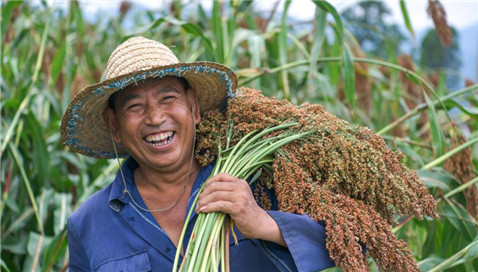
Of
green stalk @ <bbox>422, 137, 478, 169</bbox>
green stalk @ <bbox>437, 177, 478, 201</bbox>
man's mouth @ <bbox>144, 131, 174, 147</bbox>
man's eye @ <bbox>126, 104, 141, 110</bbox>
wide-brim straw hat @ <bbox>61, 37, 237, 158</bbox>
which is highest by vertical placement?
wide-brim straw hat @ <bbox>61, 37, 237, 158</bbox>

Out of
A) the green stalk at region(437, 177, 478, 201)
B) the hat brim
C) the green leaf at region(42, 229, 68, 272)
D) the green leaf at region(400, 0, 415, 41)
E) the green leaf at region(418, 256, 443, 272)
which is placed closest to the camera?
the hat brim

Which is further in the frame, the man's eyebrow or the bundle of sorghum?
the man's eyebrow

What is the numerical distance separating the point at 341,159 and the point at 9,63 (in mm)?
2581

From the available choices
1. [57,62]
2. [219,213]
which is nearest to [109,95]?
[219,213]

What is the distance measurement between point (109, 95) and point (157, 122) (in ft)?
0.62

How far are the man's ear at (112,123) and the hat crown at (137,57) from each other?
14cm

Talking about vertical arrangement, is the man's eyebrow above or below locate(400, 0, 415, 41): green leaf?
below

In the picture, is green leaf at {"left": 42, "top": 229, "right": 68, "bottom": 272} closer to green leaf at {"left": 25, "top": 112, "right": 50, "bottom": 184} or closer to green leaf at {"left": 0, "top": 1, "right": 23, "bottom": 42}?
green leaf at {"left": 25, "top": 112, "right": 50, "bottom": 184}

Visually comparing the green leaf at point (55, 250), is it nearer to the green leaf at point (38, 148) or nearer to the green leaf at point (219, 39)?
the green leaf at point (38, 148)

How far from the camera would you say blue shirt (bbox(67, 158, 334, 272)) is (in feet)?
5.43

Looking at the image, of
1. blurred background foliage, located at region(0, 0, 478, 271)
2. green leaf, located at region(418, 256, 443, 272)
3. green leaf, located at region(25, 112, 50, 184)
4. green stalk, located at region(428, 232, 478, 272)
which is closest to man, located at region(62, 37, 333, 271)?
blurred background foliage, located at region(0, 0, 478, 271)

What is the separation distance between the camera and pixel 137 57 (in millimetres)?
1895

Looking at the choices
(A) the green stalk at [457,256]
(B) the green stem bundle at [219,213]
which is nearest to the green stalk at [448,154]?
(A) the green stalk at [457,256]

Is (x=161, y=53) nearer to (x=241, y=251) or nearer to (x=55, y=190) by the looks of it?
(x=241, y=251)
